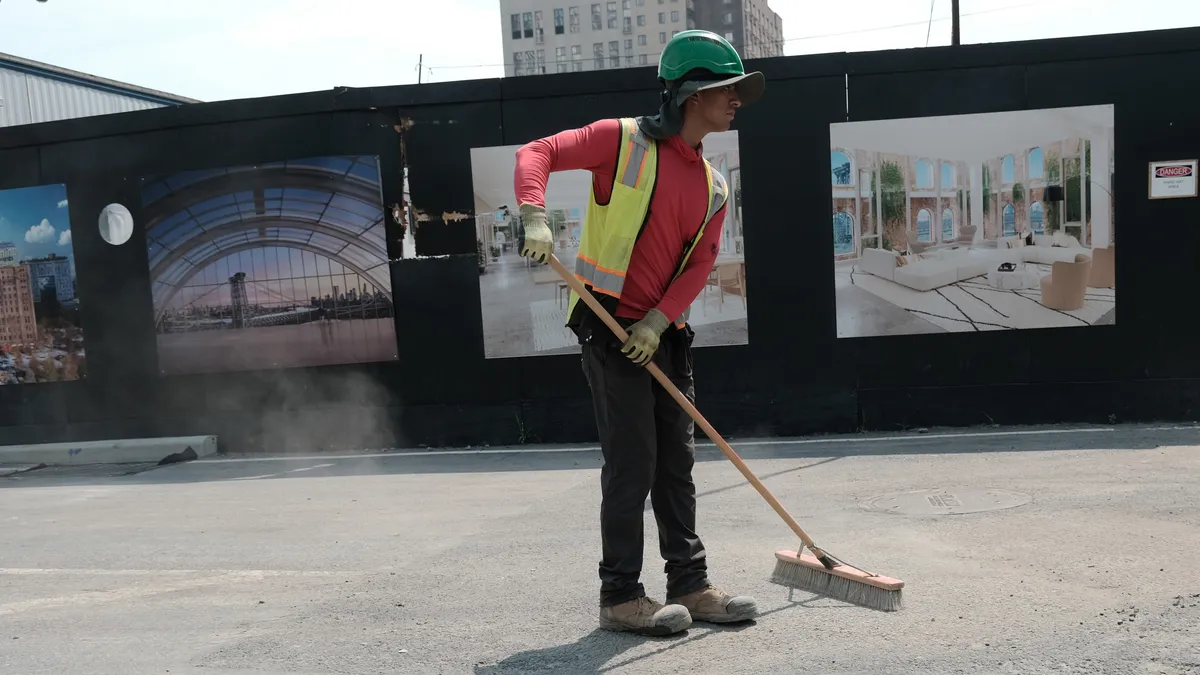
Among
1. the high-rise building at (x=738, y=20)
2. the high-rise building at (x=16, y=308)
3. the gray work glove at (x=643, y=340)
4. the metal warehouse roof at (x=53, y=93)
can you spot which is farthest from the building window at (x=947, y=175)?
the high-rise building at (x=738, y=20)

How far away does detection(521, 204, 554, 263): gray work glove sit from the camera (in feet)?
11.6

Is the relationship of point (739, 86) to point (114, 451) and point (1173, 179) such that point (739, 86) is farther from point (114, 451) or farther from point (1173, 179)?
point (114, 451)

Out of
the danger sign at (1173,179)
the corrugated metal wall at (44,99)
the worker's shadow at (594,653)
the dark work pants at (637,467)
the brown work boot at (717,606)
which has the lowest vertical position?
the worker's shadow at (594,653)

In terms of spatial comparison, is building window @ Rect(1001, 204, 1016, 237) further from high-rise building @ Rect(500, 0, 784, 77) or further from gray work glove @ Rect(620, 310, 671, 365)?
high-rise building @ Rect(500, 0, 784, 77)

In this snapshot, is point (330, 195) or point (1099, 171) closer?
point (1099, 171)

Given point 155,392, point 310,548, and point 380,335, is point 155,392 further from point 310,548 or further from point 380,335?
point 310,548

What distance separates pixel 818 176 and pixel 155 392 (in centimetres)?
638

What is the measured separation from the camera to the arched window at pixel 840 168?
8.65 m

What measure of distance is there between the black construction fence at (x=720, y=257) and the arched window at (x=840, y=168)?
19 mm

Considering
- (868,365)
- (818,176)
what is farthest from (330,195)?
(868,365)

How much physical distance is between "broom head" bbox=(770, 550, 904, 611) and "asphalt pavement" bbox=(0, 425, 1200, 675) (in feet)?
0.21

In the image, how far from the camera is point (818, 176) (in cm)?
867

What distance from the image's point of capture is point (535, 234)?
3.55m

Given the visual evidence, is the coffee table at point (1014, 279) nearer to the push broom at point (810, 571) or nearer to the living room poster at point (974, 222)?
the living room poster at point (974, 222)
